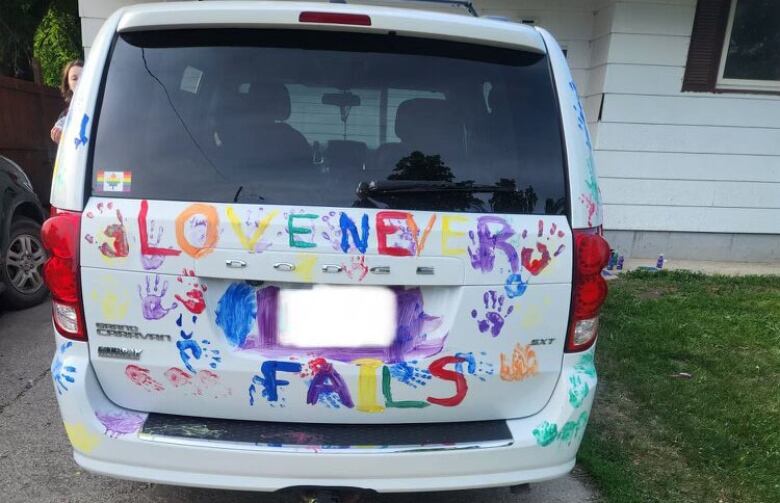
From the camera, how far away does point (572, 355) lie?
2.01 metres

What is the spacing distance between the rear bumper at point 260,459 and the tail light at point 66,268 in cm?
9

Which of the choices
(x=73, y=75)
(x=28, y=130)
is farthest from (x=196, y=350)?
(x=28, y=130)

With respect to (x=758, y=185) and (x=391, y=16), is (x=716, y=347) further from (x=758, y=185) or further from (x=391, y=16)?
(x=391, y=16)

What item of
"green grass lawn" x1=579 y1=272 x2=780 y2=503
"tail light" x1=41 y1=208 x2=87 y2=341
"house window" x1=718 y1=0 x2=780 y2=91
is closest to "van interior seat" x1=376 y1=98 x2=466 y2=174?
"tail light" x1=41 y1=208 x2=87 y2=341

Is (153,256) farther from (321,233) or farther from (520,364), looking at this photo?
(520,364)

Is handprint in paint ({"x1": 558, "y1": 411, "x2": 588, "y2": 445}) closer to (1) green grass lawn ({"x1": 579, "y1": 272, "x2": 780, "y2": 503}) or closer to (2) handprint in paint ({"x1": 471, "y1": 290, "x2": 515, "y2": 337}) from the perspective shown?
(2) handprint in paint ({"x1": 471, "y1": 290, "x2": 515, "y2": 337})

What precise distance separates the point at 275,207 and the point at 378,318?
19.8 inches

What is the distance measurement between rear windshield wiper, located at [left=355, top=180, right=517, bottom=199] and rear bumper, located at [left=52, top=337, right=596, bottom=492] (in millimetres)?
844

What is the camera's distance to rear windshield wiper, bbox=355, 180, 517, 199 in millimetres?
1867

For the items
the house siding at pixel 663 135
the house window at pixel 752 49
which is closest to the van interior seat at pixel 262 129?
the house siding at pixel 663 135

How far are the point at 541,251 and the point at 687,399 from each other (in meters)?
2.30

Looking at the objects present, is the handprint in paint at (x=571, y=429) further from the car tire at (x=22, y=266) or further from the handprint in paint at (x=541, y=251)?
the car tire at (x=22, y=266)

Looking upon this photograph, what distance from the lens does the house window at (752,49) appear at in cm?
613

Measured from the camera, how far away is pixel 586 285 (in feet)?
6.41
